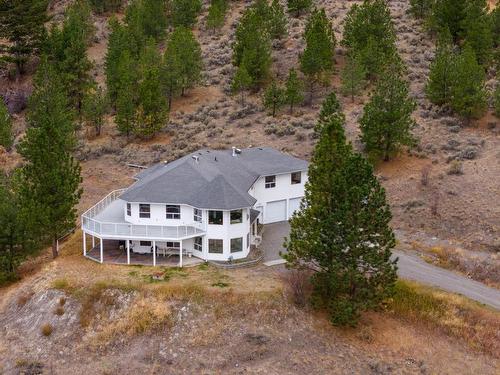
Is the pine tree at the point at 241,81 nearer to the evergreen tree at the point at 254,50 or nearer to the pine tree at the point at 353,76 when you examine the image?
the evergreen tree at the point at 254,50

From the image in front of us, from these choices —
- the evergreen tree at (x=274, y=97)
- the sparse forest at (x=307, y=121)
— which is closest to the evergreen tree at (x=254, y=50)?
the sparse forest at (x=307, y=121)

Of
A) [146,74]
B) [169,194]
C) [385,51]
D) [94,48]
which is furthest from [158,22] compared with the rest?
[169,194]

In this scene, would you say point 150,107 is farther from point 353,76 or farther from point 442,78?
point 442,78

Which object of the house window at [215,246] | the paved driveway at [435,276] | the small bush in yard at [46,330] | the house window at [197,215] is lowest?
the small bush in yard at [46,330]

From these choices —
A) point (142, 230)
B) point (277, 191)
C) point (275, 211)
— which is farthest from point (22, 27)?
point (142, 230)

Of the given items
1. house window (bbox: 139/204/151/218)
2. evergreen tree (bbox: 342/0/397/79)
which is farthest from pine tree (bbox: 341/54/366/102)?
house window (bbox: 139/204/151/218)

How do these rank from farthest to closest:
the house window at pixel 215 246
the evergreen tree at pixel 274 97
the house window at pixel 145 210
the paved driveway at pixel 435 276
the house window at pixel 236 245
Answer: the evergreen tree at pixel 274 97
the house window at pixel 145 210
the house window at pixel 236 245
the house window at pixel 215 246
the paved driveway at pixel 435 276

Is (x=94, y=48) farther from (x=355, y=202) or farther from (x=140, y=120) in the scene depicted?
(x=355, y=202)
